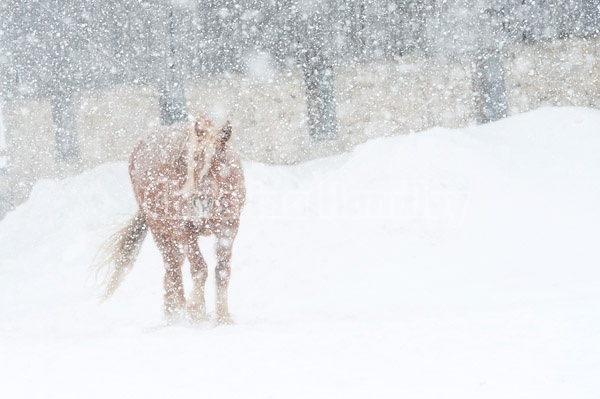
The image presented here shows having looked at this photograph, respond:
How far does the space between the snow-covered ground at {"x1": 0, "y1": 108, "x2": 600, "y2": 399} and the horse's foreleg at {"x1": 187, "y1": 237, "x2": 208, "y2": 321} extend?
0.56 ft

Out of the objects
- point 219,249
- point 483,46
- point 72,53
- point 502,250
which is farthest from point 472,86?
point 72,53

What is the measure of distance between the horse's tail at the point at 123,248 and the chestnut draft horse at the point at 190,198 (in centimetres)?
8

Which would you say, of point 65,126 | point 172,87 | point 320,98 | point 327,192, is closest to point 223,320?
point 327,192

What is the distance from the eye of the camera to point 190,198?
485 centimetres

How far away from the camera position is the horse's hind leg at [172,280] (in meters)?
5.96

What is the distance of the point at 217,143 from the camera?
501 centimetres

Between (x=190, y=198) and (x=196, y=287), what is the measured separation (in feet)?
3.73

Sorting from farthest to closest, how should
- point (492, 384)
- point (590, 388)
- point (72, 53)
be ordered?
point (72, 53), point (492, 384), point (590, 388)

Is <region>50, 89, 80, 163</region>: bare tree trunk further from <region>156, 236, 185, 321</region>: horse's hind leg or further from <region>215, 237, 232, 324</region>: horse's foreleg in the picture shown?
<region>215, 237, 232, 324</region>: horse's foreleg

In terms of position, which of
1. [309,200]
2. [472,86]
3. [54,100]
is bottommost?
[309,200]

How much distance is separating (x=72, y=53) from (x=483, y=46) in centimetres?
801

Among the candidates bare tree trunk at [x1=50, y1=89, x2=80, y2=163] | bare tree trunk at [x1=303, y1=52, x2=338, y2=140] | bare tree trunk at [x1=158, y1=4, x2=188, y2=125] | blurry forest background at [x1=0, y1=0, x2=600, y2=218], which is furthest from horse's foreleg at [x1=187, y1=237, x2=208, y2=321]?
bare tree trunk at [x1=50, y1=89, x2=80, y2=163]

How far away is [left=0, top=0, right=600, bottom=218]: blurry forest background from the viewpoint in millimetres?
10922

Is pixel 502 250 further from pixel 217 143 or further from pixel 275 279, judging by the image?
pixel 217 143
